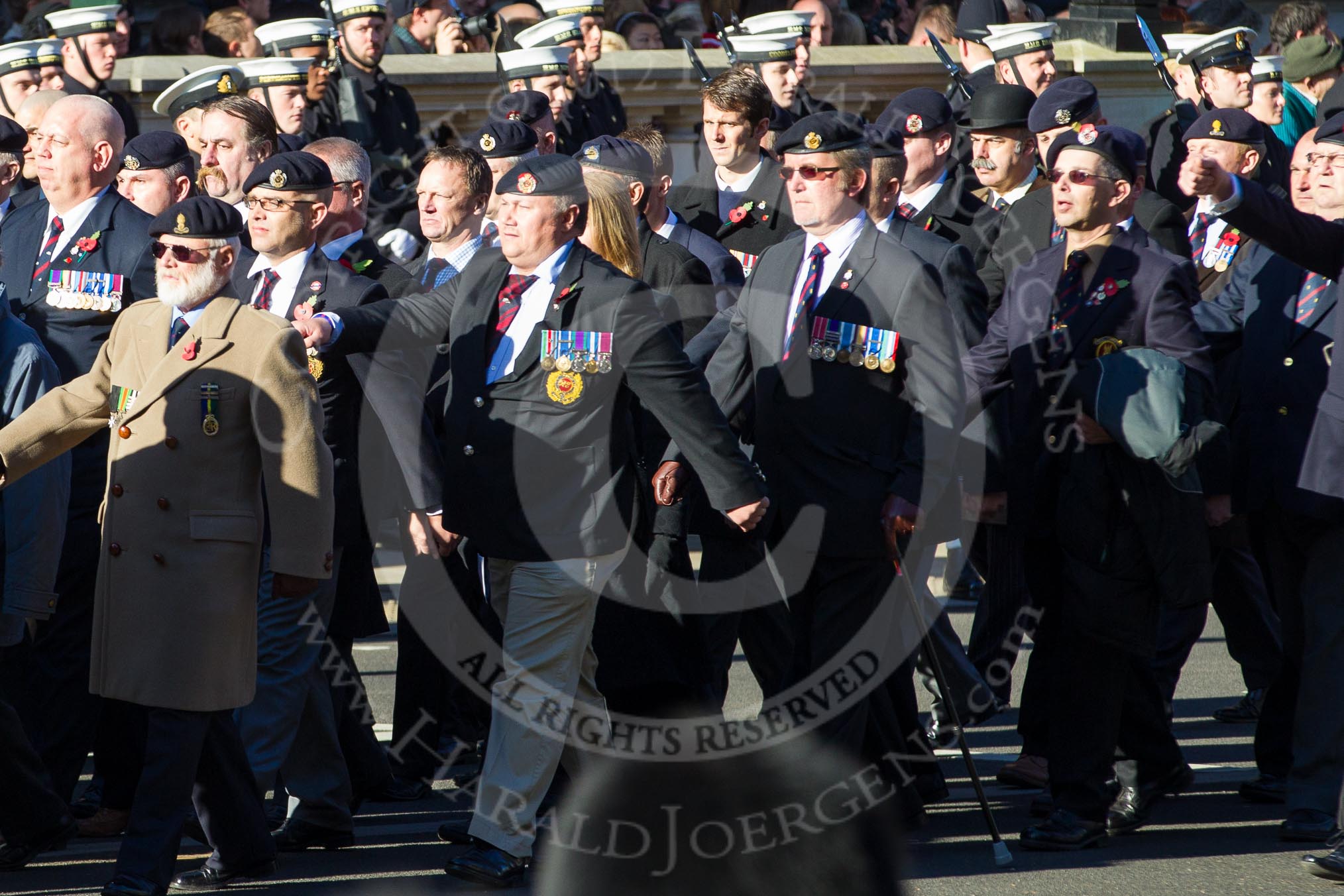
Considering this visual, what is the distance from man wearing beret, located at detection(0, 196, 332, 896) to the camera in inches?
189

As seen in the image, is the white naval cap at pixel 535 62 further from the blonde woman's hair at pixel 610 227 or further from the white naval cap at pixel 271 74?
the blonde woman's hair at pixel 610 227

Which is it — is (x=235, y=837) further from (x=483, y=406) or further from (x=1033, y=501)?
(x=1033, y=501)

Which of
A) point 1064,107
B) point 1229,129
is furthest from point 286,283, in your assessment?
point 1229,129

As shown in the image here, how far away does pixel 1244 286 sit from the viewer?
6.07 meters

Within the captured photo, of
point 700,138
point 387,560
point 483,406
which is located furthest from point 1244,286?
point 700,138

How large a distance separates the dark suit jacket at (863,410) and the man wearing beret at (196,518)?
4.29 feet

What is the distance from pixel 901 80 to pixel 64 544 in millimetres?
7900

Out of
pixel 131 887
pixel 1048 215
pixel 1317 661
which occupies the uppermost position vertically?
pixel 1048 215

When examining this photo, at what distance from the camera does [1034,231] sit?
7.04m

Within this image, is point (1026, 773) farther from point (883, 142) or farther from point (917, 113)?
point (917, 113)

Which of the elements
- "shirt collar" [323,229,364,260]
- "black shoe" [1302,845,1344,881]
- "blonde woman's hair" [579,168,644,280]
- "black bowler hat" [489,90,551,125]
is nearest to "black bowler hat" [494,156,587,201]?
"blonde woman's hair" [579,168,644,280]

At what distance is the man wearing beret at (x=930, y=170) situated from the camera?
294 inches

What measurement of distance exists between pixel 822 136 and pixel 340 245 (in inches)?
67.8

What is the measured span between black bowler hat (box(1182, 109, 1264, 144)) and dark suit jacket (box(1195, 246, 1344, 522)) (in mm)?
1223
